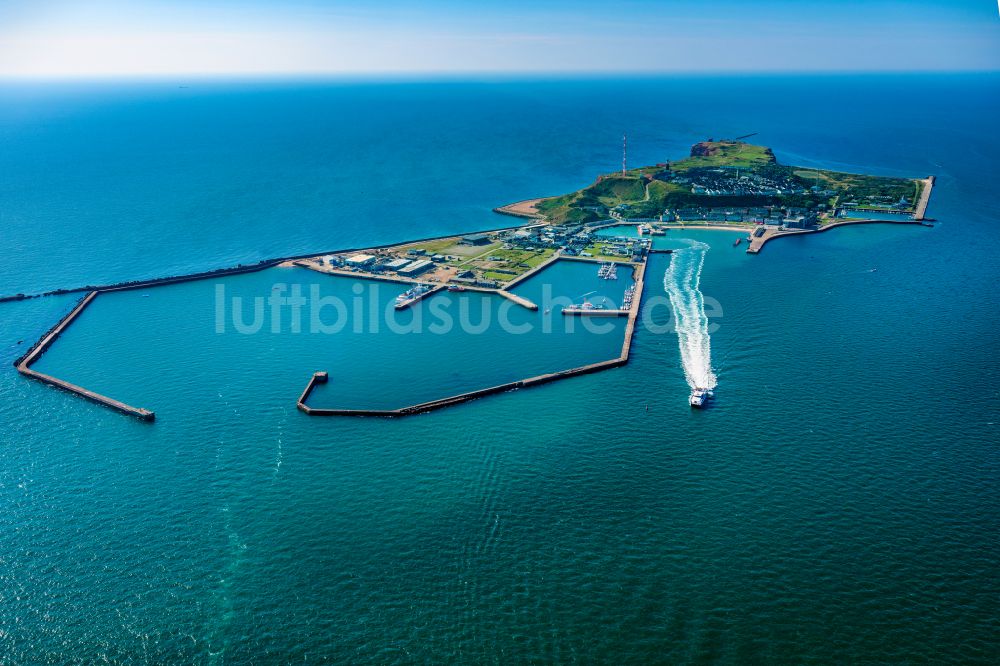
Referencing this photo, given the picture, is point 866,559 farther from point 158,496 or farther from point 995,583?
point 158,496

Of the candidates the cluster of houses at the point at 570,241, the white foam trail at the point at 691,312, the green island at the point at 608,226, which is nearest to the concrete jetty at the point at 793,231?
the green island at the point at 608,226

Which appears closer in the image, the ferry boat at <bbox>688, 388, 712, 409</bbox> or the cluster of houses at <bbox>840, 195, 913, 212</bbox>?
the ferry boat at <bbox>688, 388, 712, 409</bbox>

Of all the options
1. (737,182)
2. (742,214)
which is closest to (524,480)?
(742,214)

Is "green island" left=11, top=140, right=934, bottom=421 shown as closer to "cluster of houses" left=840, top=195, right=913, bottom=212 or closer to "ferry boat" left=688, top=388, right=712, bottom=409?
"cluster of houses" left=840, top=195, right=913, bottom=212

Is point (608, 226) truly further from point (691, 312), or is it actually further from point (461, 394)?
point (461, 394)

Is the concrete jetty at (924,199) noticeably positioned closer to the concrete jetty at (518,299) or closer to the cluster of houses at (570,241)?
the cluster of houses at (570,241)

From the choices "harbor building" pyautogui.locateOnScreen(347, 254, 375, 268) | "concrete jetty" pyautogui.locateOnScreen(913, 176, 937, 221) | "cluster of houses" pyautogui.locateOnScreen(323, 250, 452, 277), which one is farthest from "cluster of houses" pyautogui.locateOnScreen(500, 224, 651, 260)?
"concrete jetty" pyautogui.locateOnScreen(913, 176, 937, 221)

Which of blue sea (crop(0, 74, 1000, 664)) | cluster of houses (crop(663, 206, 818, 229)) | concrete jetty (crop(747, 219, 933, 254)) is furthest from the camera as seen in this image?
cluster of houses (crop(663, 206, 818, 229))
